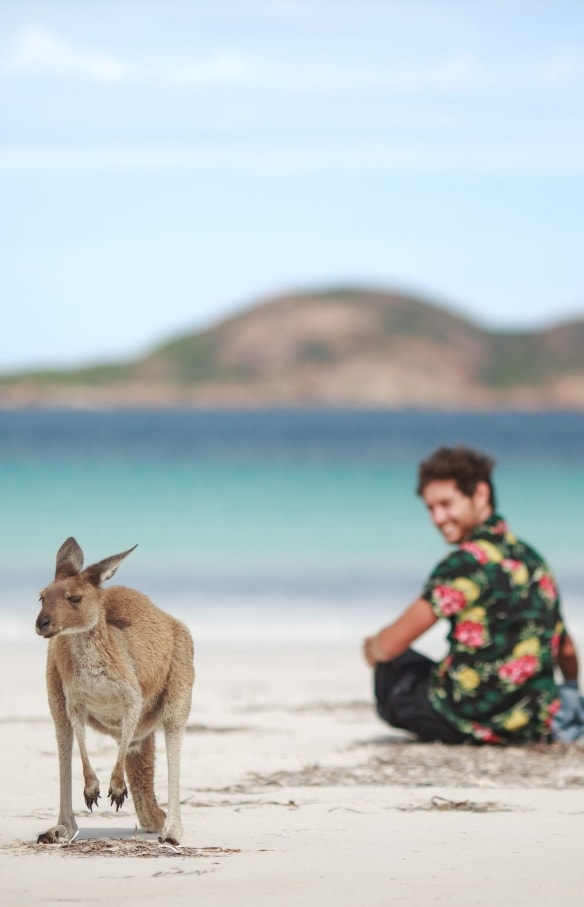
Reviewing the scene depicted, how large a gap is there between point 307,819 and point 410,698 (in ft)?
5.16

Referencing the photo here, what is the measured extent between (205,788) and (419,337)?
7075 inches

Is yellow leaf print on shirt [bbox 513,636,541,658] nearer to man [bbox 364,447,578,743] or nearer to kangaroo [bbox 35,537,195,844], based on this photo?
man [bbox 364,447,578,743]

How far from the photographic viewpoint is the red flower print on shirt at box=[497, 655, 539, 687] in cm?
599

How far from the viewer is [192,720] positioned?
23.0ft

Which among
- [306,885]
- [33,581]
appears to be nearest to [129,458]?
[33,581]

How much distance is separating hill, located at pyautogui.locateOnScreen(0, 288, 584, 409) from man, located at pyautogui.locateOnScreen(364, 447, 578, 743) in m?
166

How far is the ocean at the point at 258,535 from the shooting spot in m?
12.5

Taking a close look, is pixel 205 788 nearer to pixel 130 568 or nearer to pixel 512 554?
pixel 512 554

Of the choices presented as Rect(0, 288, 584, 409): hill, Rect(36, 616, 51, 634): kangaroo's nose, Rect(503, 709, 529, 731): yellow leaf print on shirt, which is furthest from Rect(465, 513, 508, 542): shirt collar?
Rect(0, 288, 584, 409): hill

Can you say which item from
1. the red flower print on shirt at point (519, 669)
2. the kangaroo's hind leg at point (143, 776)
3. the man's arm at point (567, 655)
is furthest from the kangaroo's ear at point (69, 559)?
the man's arm at point (567, 655)

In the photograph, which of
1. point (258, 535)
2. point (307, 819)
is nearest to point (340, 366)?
point (258, 535)

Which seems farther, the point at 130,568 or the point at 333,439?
the point at 333,439

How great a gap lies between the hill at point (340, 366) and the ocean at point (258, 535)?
134 metres

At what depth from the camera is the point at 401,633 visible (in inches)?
233
